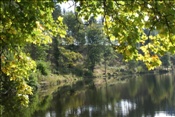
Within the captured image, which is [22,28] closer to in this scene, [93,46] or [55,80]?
[55,80]

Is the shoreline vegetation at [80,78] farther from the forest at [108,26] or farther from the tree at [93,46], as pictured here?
the forest at [108,26]

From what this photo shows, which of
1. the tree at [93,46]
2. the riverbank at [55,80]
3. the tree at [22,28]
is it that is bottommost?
the riverbank at [55,80]

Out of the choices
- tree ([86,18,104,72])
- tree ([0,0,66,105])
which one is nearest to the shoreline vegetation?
tree ([86,18,104,72])

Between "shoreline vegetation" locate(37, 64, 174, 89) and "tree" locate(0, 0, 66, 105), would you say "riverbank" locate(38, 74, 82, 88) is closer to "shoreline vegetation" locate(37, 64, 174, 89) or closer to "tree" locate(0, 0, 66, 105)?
"shoreline vegetation" locate(37, 64, 174, 89)

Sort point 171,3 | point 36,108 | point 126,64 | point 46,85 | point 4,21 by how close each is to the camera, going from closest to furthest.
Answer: point 171,3
point 4,21
point 36,108
point 46,85
point 126,64

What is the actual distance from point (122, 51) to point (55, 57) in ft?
269

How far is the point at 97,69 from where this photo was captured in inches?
4119

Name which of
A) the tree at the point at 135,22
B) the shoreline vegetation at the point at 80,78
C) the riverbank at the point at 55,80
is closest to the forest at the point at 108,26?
the tree at the point at 135,22

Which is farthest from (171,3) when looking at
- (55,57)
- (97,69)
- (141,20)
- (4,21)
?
(97,69)

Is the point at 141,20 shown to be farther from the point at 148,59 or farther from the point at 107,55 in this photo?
the point at 107,55

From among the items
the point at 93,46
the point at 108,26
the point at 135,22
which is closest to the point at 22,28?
the point at 108,26

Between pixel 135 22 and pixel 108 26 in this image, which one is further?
pixel 108 26

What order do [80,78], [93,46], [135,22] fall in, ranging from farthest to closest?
[93,46]
[80,78]
[135,22]

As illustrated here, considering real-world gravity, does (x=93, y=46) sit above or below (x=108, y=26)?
above
